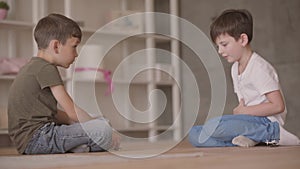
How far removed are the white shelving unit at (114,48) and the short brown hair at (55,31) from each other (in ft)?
3.73

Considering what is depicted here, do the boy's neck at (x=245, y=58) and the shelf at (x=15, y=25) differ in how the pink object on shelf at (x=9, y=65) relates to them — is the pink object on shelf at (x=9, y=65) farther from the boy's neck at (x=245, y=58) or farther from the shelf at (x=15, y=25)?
the boy's neck at (x=245, y=58)

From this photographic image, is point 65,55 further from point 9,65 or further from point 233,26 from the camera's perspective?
point 9,65

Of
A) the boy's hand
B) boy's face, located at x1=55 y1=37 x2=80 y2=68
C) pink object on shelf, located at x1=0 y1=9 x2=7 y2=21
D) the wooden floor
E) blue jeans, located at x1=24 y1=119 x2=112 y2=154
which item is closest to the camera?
the wooden floor

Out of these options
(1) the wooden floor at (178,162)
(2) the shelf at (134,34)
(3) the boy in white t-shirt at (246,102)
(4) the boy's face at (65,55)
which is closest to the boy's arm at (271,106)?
(3) the boy in white t-shirt at (246,102)

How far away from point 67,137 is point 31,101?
0.14m

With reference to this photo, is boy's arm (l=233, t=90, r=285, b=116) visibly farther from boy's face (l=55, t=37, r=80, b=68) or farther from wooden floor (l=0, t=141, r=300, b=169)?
boy's face (l=55, t=37, r=80, b=68)

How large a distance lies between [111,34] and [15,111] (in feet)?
5.28

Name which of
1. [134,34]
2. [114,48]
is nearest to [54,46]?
[134,34]

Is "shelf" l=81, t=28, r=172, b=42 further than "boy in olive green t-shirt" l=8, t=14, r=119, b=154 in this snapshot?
Yes

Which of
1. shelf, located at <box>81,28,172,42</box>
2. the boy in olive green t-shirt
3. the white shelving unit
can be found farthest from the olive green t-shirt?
shelf, located at <box>81,28,172,42</box>

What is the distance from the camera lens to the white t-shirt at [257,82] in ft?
5.35

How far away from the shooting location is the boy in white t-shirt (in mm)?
1578

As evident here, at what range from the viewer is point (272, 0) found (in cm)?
289

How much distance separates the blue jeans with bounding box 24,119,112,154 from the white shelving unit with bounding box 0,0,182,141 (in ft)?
4.27
